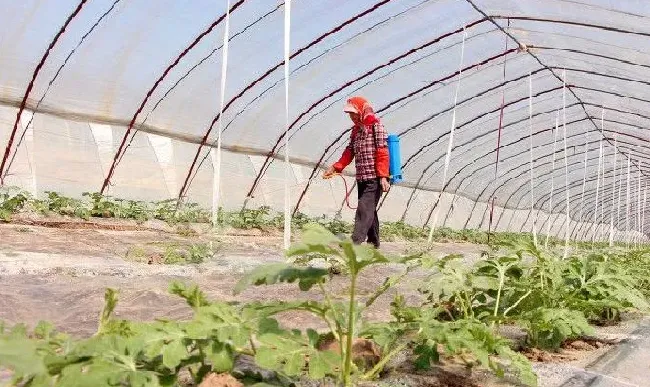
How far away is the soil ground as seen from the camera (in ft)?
6.75

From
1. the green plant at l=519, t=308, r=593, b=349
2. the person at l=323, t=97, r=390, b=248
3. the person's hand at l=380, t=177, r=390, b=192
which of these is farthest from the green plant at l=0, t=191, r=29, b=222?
the green plant at l=519, t=308, r=593, b=349

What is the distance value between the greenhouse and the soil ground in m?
0.02

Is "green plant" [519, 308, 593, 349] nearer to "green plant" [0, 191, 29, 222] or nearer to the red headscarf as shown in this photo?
the red headscarf

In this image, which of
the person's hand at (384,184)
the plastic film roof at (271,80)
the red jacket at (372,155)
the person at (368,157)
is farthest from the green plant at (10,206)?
the person's hand at (384,184)

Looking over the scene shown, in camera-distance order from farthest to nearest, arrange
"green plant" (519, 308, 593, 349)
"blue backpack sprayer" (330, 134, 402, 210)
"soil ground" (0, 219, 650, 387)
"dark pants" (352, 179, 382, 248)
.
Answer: "blue backpack sprayer" (330, 134, 402, 210), "dark pants" (352, 179, 382, 248), "green plant" (519, 308, 593, 349), "soil ground" (0, 219, 650, 387)

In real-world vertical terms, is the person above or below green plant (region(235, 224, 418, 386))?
above

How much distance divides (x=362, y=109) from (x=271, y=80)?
165 inches

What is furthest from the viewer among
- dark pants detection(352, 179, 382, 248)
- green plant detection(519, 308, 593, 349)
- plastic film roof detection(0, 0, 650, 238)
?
plastic film roof detection(0, 0, 650, 238)

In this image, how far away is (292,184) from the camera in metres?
13.3

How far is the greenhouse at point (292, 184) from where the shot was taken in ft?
4.94

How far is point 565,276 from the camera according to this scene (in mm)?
3023

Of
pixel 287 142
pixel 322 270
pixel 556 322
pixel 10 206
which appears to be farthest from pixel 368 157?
pixel 322 270

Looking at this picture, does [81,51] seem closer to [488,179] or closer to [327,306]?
[327,306]

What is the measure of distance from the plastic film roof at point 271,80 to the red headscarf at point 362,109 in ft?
8.86
